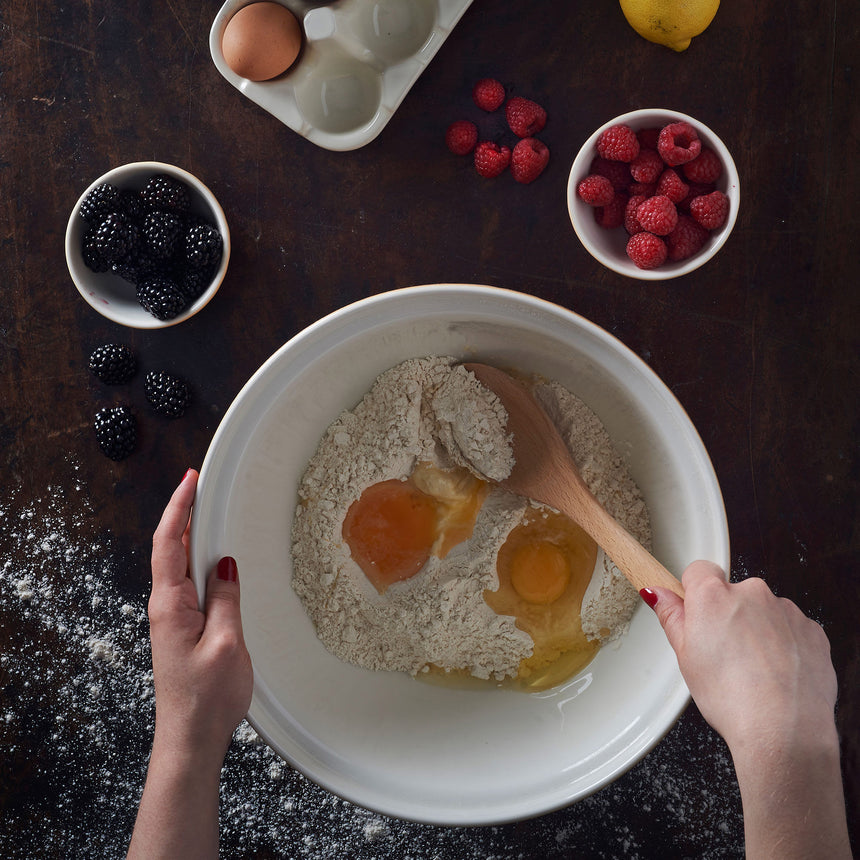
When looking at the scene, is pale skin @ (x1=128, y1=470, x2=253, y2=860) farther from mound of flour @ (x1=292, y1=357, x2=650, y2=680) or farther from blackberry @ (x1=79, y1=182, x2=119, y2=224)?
blackberry @ (x1=79, y1=182, x2=119, y2=224)

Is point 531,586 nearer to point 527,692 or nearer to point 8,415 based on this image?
point 527,692

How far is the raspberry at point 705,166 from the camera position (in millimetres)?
1285

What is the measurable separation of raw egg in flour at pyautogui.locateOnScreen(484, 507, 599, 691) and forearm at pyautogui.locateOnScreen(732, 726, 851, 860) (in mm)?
404

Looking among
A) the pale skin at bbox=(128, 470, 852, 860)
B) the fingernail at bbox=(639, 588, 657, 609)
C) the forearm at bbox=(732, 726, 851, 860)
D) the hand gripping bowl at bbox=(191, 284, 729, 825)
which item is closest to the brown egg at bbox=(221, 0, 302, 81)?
the hand gripping bowl at bbox=(191, 284, 729, 825)

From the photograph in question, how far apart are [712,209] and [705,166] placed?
78 millimetres

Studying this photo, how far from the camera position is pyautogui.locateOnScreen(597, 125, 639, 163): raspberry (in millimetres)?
1275

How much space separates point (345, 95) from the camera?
1.35 meters

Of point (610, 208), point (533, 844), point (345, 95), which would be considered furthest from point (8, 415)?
point (533, 844)

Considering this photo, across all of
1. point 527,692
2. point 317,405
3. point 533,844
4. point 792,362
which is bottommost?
point 533,844

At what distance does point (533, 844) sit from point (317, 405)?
0.92 m

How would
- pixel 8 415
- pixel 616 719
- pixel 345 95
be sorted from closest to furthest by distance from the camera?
1. pixel 616 719
2. pixel 345 95
3. pixel 8 415

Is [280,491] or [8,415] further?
[8,415]

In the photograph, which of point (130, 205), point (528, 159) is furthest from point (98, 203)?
point (528, 159)

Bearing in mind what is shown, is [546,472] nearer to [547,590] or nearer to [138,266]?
[547,590]
